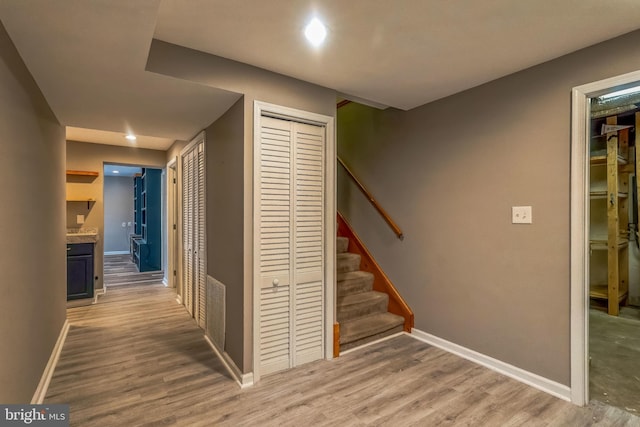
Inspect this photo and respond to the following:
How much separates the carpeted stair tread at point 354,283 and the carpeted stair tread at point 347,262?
0.19 ft

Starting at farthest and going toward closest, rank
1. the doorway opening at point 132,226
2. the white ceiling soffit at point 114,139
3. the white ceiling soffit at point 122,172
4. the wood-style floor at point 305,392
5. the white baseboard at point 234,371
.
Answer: the white ceiling soffit at point 122,172, the doorway opening at point 132,226, the white ceiling soffit at point 114,139, the white baseboard at point 234,371, the wood-style floor at point 305,392

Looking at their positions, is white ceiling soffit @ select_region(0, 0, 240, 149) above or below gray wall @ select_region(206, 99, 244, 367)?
above

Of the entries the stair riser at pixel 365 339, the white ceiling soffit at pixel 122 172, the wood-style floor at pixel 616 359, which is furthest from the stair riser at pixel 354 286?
the white ceiling soffit at pixel 122 172

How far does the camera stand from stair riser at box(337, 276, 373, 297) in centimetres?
329

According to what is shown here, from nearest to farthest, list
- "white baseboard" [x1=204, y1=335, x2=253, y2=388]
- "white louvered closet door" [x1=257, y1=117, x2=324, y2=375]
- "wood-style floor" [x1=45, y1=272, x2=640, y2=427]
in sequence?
"wood-style floor" [x1=45, y1=272, x2=640, y2=427], "white baseboard" [x1=204, y1=335, x2=253, y2=388], "white louvered closet door" [x1=257, y1=117, x2=324, y2=375]

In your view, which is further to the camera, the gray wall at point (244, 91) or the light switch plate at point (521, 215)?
the light switch plate at point (521, 215)

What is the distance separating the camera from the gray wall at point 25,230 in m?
1.53

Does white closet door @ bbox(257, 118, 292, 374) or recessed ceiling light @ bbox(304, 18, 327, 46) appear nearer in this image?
recessed ceiling light @ bbox(304, 18, 327, 46)

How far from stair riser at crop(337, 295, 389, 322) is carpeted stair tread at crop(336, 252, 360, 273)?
0.51m

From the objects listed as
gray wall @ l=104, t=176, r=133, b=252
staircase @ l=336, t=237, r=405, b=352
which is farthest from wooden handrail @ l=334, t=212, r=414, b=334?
gray wall @ l=104, t=176, r=133, b=252

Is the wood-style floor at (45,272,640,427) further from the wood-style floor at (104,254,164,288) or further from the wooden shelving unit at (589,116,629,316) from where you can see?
the wood-style floor at (104,254,164,288)

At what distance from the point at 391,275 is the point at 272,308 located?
4.98 feet

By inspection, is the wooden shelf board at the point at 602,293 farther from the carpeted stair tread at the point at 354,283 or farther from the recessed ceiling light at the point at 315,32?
the recessed ceiling light at the point at 315,32

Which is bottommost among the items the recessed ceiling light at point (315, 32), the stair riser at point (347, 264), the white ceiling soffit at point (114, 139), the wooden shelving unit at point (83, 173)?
the stair riser at point (347, 264)
